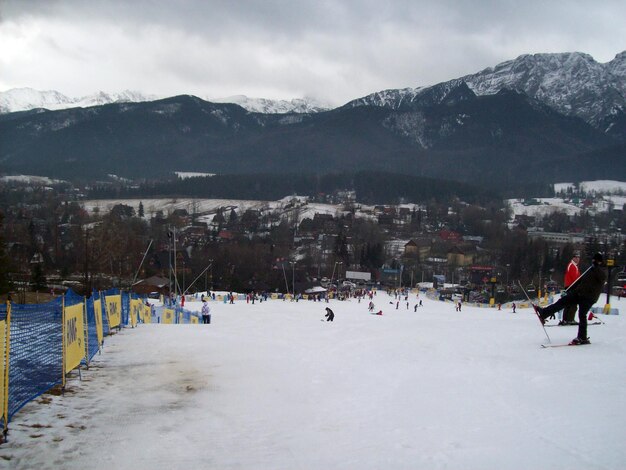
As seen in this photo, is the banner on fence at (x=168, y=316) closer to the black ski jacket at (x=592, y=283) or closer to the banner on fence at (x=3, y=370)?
the black ski jacket at (x=592, y=283)

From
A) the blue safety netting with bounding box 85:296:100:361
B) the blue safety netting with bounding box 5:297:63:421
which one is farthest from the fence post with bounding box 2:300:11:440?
the blue safety netting with bounding box 85:296:100:361

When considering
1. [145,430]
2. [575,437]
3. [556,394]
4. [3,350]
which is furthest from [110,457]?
[556,394]

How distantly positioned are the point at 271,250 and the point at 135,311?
98.0m

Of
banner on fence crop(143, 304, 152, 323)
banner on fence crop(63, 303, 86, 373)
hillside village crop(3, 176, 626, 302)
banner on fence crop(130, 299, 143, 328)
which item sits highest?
banner on fence crop(63, 303, 86, 373)

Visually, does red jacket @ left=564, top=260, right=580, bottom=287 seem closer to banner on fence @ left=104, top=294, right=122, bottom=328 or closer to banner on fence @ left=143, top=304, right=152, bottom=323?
banner on fence @ left=104, top=294, right=122, bottom=328

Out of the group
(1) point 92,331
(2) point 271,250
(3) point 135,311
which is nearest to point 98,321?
(1) point 92,331

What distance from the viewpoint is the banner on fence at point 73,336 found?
10.2 metres

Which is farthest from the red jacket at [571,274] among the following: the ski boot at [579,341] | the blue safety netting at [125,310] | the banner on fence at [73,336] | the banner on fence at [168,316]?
the banner on fence at [168,316]

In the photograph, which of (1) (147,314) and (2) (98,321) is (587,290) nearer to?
(2) (98,321)

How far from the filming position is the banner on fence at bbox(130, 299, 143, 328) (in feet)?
73.4

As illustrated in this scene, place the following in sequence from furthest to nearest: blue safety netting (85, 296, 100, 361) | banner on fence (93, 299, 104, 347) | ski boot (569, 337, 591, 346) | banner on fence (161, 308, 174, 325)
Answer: banner on fence (161, 308, 174, 325) → banner on fence (93, 299, 104, 347) → ski boot (569, 337, 591, 346) → blue safety netting (85, 296, 100, 361)

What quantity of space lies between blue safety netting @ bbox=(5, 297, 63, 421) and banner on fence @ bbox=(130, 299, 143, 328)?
40.5 feet

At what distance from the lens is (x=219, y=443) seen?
7.16m

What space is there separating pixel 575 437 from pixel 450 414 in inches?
70.1
